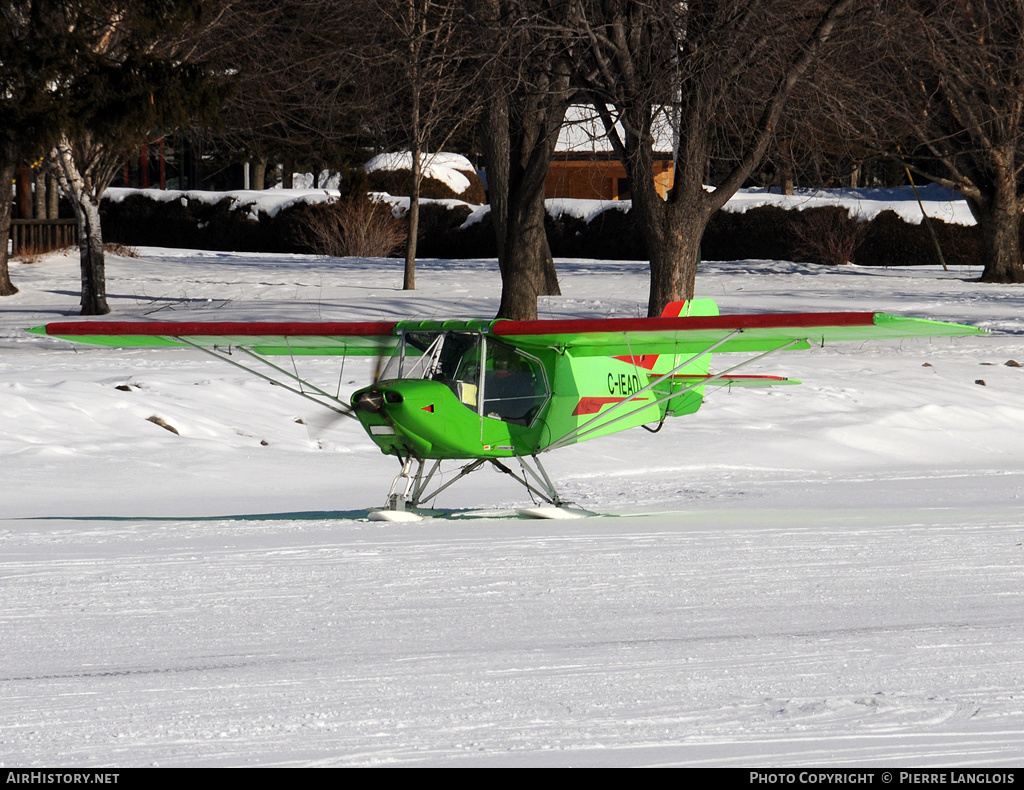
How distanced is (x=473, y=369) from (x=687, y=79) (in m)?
7.77

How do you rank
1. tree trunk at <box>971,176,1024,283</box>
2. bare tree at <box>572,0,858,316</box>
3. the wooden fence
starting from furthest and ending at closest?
the wooden fence < tree trunk at <box>971,176,1024,283</box> < bare tree at <box>572,0,858,316</box>

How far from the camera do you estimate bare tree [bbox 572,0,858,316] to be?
14.9 m

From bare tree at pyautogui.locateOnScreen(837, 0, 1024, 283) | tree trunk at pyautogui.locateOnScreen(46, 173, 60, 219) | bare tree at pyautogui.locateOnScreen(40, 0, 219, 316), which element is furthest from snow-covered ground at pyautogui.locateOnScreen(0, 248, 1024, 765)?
tree trunk at pyautogui.locateOnScreen(46, 173, 60, 219)

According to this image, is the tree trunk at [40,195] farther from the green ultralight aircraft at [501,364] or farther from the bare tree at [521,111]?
the green ultralight aircraft at [501,364]

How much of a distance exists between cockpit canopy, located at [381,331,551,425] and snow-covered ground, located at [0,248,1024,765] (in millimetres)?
865

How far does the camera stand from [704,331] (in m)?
8.95

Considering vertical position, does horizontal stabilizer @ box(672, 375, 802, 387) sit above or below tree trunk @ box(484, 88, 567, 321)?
below

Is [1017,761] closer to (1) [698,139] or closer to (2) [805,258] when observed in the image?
(1) [698,139]

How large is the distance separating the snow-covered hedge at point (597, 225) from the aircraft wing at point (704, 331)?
20353mm

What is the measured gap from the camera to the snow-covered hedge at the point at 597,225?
32.7 meters

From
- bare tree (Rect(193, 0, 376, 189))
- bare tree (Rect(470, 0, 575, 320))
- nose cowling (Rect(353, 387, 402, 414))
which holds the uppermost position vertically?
bare tree (Rect(193, 0, 376, 189))

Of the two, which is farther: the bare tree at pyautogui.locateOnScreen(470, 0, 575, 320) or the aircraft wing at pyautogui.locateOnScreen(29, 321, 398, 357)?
the bare tree at pyautogui.locateOnScreen(470, 0, 575, 320)

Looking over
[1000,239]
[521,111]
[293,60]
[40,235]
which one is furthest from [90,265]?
[1000,239]

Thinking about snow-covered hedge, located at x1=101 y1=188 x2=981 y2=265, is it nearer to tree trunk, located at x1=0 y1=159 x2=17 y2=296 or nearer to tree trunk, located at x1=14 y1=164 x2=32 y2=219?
tree trunk, located at x1=14 y1=164 x2=32 y2=219
